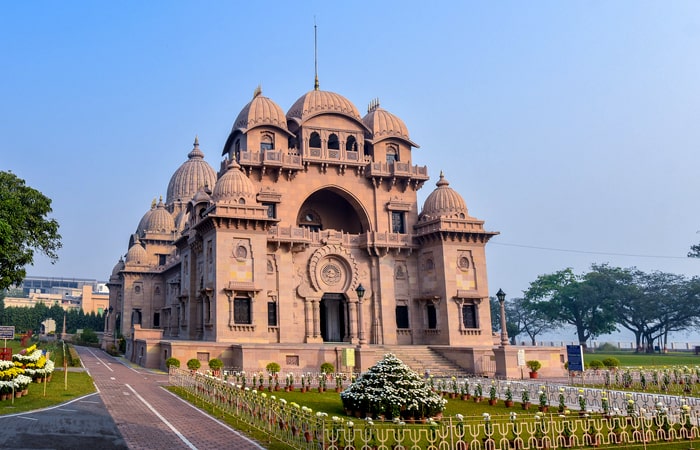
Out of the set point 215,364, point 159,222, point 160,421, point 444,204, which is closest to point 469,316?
point 444,204

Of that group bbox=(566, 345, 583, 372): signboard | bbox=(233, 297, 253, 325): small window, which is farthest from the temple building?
bbox=(566, 345, 583, 372): signboard

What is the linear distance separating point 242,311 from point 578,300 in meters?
51.8

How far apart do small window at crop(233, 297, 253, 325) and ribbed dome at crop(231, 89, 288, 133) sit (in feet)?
43.3

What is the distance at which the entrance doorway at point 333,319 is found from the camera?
45.5 metres

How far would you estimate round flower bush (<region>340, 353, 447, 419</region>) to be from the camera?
58.1 ft

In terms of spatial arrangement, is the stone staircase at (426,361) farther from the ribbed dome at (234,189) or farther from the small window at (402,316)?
the ribbed dome at (234,189)

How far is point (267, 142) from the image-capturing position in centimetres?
4488

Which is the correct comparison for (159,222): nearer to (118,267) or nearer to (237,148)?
(118,267)

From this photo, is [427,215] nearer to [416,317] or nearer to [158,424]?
[416,317]

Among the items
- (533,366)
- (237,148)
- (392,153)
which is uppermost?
(237,148)

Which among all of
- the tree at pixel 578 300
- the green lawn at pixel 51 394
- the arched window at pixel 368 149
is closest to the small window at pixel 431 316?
the arched window at pixel 368 149

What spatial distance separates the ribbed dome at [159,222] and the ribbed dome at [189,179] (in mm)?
4130

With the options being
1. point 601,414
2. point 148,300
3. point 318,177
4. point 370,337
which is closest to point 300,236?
point 318,177

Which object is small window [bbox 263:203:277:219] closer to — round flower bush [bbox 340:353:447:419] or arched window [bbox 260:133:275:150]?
arched window [bbox 260:133:275:150]
